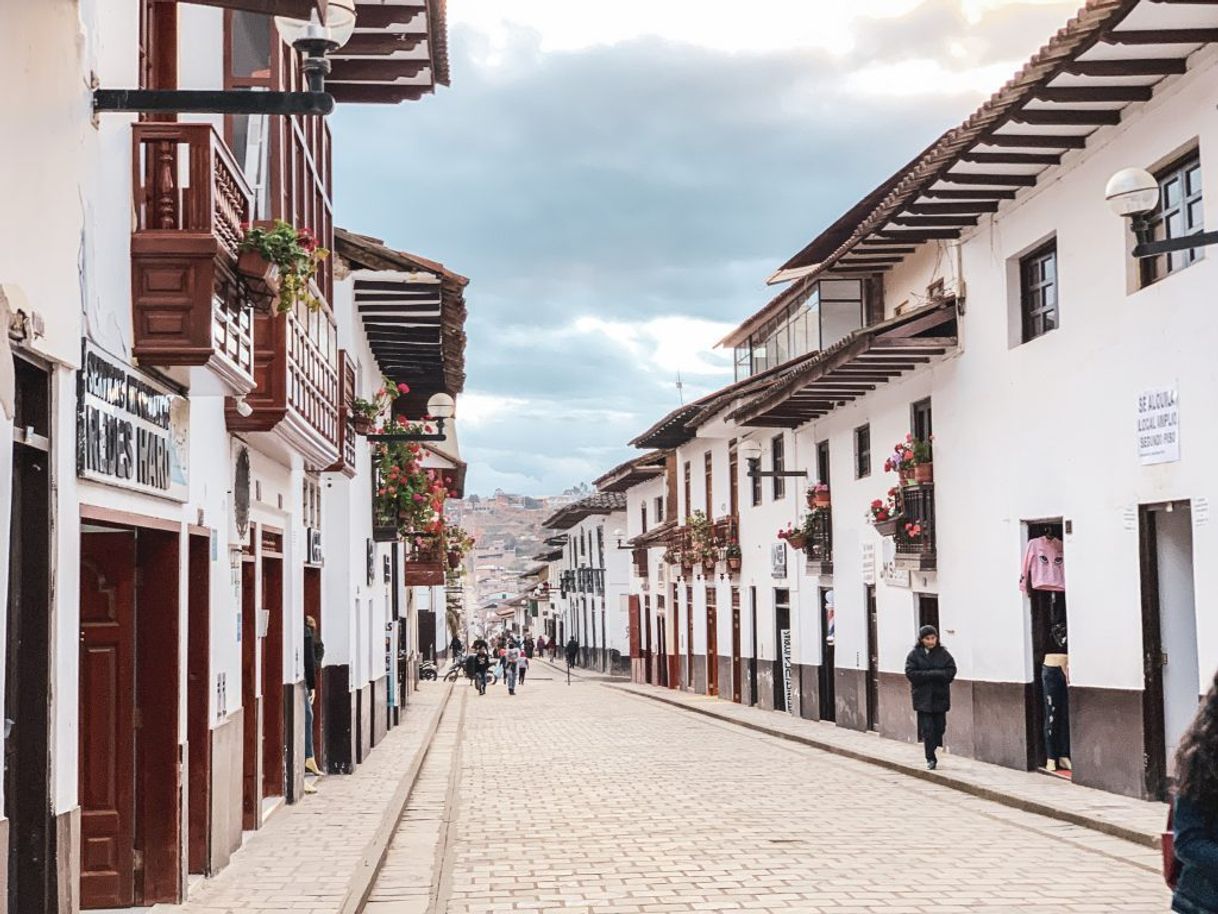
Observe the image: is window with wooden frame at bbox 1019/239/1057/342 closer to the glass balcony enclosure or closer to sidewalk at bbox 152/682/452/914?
the glass balcony enclosure

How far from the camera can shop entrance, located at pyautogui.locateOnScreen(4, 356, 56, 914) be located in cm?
674

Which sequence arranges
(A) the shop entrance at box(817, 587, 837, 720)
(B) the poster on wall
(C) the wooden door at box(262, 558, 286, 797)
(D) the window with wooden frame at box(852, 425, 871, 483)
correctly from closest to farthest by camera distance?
1. (C) the wooden door at box(262, 558, 286, 797)
2. (D) the window with wooden frame at box(852, 425, 871, 483)
3. (A) the shop entrance at box(817, 587, 837, 720)
4. (B) the poster on wall

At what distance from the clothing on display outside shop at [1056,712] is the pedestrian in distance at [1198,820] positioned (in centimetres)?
1234

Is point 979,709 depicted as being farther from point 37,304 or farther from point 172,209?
point 37,304

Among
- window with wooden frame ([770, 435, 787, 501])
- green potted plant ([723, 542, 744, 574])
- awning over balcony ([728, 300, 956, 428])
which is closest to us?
awning over balcony ([728, 300, 956, 428])

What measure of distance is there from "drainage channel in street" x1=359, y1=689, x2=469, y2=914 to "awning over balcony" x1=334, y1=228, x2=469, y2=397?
226 inches

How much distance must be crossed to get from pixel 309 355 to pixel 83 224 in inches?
235

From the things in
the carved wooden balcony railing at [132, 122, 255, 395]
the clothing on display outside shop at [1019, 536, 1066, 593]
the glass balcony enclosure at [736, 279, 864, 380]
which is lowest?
the clothing on display outside shop at [1019, 536, 1066, 593]

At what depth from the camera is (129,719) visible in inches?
367

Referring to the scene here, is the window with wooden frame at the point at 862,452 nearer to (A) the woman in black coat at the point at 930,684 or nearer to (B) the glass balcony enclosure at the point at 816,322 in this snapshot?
(B) the glass balcony enclosure at the point at 816,322

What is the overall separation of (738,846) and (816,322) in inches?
598

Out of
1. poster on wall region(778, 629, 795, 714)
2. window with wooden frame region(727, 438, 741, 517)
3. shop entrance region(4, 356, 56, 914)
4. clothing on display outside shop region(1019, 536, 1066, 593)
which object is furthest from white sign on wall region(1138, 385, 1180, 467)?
window with wooden frame region(727, 438, 741, 517)

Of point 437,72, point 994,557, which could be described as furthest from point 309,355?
point 994,557

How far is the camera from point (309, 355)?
13.2m
